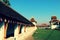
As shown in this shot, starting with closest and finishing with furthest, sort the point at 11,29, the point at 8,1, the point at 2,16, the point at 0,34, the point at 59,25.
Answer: the point at 2,16, the point at 0,34, the point at 11,29, the point at 8,1, the point at 59,25

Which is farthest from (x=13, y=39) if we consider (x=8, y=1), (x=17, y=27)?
(x=8, y=1)

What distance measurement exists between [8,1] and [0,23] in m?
38.7

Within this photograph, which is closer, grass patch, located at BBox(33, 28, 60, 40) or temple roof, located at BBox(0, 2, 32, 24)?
temple roof, located at BBox(0, 2, 32, 24)

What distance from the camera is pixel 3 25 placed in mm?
10305

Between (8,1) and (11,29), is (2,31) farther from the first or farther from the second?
(8,1)

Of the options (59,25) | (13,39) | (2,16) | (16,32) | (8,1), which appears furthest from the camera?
(59,25)

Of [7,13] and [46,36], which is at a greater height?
[7,13]

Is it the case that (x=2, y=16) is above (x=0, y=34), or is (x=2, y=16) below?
above

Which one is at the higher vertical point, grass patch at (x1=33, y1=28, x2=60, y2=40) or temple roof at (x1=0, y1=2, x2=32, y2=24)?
temple roof at (x1=0, y1=2, x2=32, y2=24)

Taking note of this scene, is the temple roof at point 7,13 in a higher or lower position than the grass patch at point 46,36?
higher

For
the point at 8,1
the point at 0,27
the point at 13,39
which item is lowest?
the point at 13,39

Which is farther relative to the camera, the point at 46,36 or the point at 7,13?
the point at 46,36

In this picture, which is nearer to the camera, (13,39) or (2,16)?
(2,16)

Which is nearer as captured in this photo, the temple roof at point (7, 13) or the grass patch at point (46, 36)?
the temple roof at point (7, 13)
